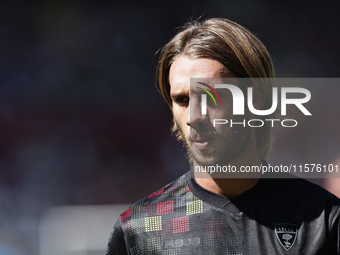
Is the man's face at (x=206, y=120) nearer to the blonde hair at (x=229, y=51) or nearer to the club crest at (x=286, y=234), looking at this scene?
the blonde hair at (x=229, y=51)

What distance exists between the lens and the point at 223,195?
6.22ft

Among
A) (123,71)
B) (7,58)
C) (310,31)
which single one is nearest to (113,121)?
(123,71)

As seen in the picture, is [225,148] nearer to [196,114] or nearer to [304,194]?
[196,114]

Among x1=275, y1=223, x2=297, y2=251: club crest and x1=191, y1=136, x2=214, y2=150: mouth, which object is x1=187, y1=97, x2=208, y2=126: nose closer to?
x1=191, y1=136, x2=214, y2=150: mouth

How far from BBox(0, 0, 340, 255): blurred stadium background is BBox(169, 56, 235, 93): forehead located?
163 inches

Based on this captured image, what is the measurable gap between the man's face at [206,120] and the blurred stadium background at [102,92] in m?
4.11

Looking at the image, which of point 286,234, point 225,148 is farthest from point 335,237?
point 225,148

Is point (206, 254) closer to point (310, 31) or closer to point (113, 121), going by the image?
point (113, 121)

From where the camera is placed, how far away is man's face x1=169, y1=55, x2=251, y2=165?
1.79 metres

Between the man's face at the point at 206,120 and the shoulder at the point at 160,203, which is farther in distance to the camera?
the shoulder at the point at 160,203

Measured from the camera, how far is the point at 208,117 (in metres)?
1.78

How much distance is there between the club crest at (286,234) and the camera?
5.76 feet

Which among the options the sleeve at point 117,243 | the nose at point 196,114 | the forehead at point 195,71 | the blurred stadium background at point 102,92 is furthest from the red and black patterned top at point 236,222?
the blurred stadium background at point 102,92

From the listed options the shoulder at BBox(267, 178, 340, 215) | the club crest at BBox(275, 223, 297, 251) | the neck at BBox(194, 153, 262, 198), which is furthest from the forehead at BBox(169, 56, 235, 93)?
the club crest at BBox(275, 223, 297, 251)
